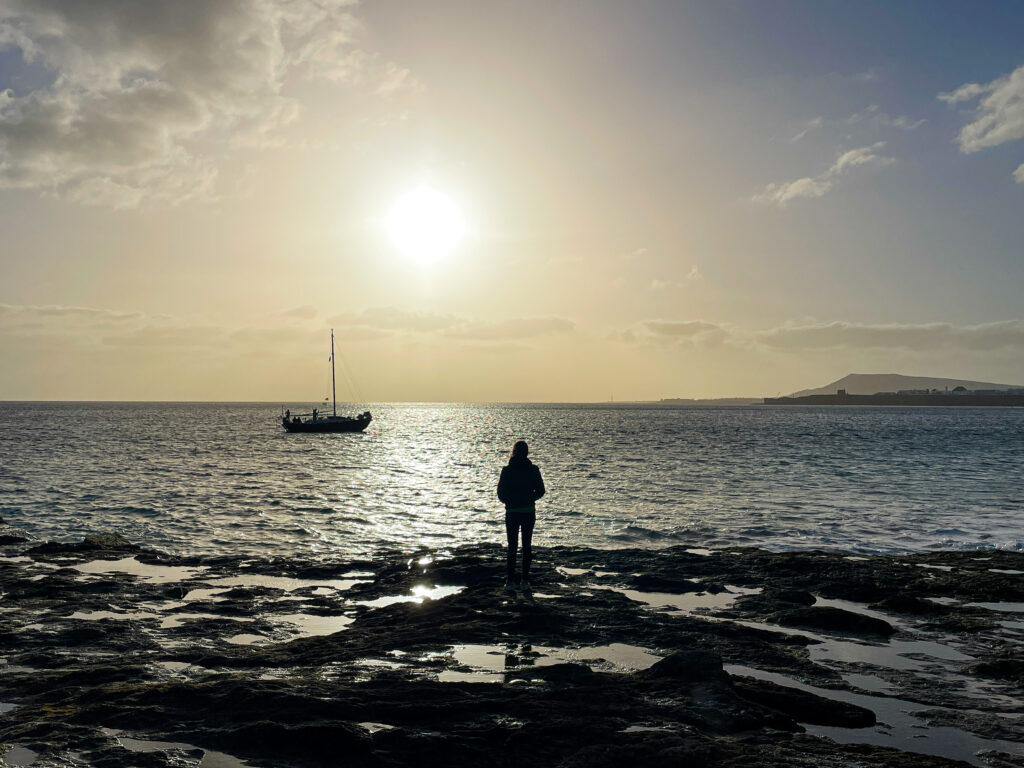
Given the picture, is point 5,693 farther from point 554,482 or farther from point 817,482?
point 817,482

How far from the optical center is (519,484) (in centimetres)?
1323

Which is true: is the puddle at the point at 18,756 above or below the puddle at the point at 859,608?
above

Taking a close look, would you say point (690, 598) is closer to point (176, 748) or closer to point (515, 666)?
point (515, 666)

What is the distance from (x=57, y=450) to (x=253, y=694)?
210 ft

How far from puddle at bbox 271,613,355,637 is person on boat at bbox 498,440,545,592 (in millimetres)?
3051

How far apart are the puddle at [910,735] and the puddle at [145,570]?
13.2 m

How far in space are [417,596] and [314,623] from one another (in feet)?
7.89

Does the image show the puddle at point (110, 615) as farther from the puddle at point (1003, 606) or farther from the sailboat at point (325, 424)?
the sailboat at point (325, 424)

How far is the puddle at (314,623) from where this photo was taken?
11.3 m

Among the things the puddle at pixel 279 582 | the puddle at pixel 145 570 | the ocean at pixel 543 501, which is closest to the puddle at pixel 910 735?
the puddle at pixel 279 582

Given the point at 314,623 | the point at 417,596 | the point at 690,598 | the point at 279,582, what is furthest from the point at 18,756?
the point at 690,598

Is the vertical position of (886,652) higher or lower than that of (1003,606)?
higher

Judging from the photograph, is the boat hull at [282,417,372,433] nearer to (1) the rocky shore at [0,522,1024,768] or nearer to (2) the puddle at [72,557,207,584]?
(2) the puddle at [72,557,207,584]

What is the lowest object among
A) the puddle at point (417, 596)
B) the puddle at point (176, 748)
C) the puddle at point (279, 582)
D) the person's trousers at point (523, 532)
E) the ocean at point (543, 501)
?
the ocean at point (543, 501)
